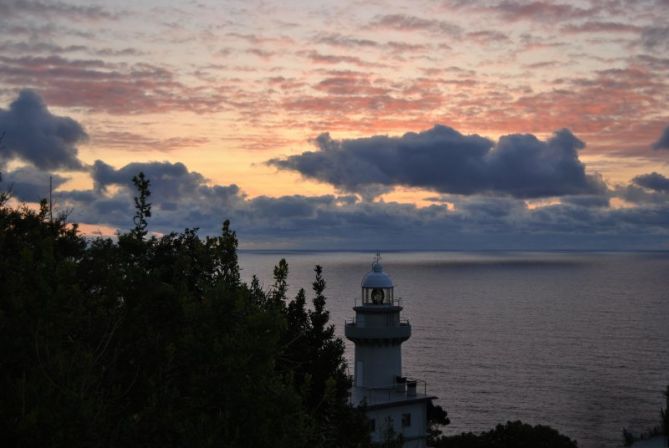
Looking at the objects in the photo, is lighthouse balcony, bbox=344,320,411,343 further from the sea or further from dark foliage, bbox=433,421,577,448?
the sea

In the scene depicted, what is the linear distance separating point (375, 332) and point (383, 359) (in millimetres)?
1924

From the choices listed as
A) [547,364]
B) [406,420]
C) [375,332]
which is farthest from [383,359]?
[547,364]

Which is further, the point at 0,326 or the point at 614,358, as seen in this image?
the point at 614,358

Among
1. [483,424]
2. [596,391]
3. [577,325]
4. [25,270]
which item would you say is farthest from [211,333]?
[577,325]

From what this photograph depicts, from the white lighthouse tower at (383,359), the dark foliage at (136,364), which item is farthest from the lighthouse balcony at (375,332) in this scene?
the dark foliage at (136,364)

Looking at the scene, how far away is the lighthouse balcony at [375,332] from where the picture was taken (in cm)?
4341

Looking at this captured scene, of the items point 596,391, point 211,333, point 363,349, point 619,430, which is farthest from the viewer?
point 596,391

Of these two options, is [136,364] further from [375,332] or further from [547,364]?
[547,364]

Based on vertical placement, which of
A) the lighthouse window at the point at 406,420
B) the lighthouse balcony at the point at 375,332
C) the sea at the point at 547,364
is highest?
the lighthouse balcony at the point at 375,332

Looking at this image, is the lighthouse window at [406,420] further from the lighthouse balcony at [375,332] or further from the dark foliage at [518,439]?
the dark foliage at [518,439]

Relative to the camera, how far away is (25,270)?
38.4 feet

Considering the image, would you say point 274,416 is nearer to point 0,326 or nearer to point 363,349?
point 0,326

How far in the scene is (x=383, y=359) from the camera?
43875mm

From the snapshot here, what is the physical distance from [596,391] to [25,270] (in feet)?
261
